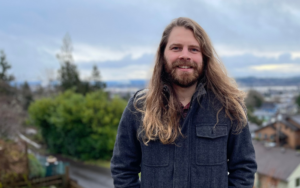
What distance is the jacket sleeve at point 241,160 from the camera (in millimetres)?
1420

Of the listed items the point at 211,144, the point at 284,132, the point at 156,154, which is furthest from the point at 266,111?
the point at 156,154

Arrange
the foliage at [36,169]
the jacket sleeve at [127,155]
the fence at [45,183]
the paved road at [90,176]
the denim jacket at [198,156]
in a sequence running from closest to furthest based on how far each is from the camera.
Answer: the denim jacket at [198,156] → the jacket sleeve at [127,155] → the fence at [45,183] → the foliage at [36,169] → the paved road at [90,176]

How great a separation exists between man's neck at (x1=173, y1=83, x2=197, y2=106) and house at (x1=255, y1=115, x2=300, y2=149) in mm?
25598

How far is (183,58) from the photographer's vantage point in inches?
57.8

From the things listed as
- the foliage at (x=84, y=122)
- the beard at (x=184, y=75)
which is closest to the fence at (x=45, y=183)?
the foliage at (x=84, y=122)

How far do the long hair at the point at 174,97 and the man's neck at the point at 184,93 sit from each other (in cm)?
4

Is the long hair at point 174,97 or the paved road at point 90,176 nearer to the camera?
the long hair at point 174,97

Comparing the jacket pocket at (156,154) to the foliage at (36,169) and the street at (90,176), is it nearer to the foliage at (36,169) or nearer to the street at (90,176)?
the foliage at (36,169)

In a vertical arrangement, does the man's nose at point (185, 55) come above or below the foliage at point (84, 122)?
above

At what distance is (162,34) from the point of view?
5.36 ft

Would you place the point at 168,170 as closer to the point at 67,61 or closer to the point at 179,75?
the point at 179,75

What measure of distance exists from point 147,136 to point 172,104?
0.26 metres

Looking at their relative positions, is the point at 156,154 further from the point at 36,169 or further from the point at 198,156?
the point at 36,169

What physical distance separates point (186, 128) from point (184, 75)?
0.33 metres
